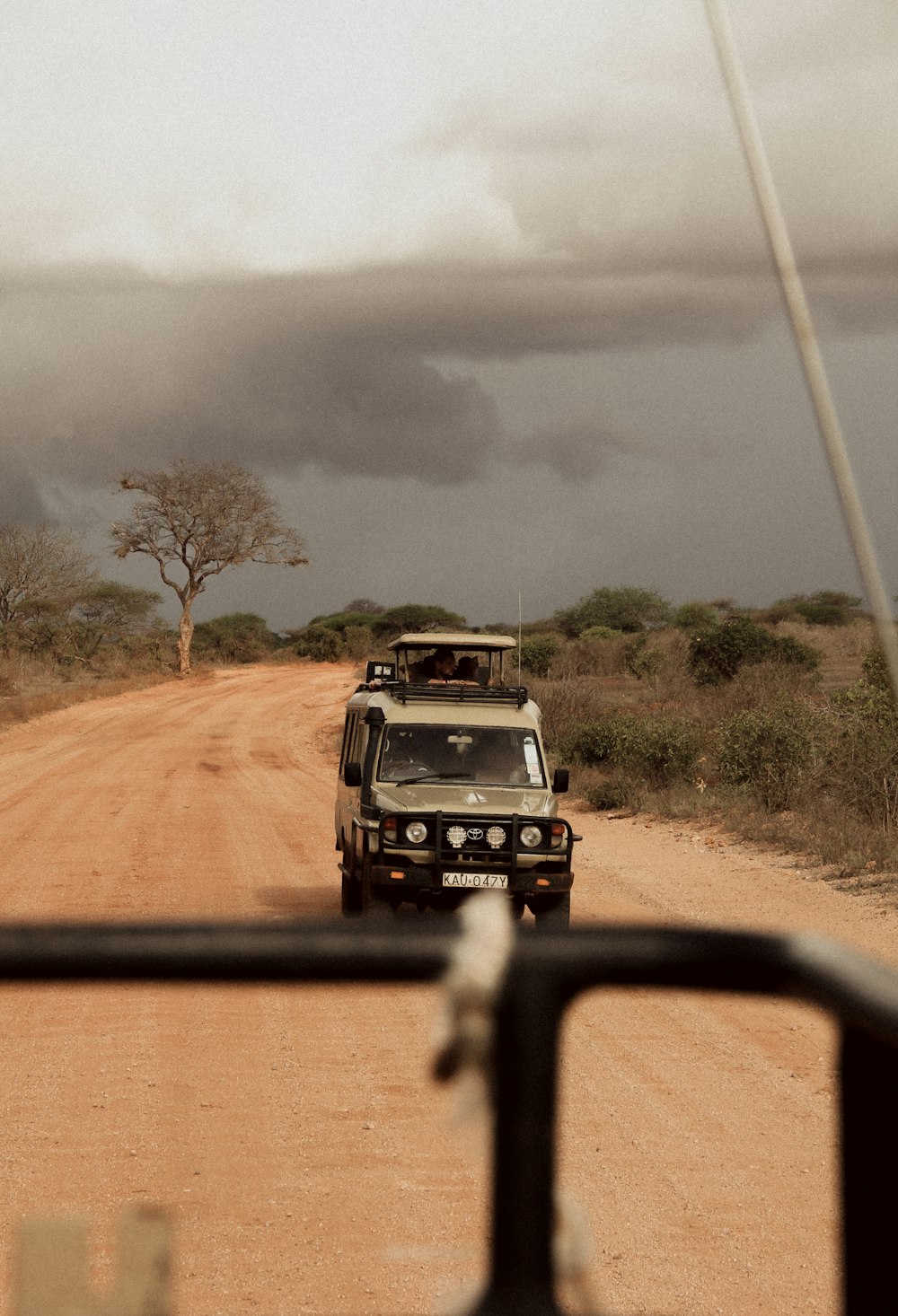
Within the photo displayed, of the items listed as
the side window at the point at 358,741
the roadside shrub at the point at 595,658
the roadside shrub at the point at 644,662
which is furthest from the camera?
the roadside shrub at the point at 595,658


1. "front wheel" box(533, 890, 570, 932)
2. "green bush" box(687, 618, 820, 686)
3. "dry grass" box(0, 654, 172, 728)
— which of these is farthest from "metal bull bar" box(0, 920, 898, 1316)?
"dry grass" box(0, 654, 172, 728)

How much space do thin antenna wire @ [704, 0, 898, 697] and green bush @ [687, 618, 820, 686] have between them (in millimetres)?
30552

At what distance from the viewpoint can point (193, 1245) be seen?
4441 millimetres

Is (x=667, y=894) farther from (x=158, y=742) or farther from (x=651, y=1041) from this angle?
(x=158, y=742)

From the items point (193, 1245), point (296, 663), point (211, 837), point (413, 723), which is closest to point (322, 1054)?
point (193, 1245)

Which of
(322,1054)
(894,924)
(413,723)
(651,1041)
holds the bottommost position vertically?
(894,924)

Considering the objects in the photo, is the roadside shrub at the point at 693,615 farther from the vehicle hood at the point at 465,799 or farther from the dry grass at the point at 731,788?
the vehicle hood at the point at 465,799

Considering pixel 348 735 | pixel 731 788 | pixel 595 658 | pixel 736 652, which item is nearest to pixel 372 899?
pixel 348 735

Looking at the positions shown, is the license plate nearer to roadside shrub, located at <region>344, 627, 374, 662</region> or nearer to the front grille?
the front grille

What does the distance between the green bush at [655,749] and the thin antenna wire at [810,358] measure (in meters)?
17.4

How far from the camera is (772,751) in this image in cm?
1725

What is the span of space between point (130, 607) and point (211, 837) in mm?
52302

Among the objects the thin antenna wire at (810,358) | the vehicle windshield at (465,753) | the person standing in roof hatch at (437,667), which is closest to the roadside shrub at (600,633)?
the person standing in roof hatch at (437,667)

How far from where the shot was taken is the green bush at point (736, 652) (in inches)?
1277
